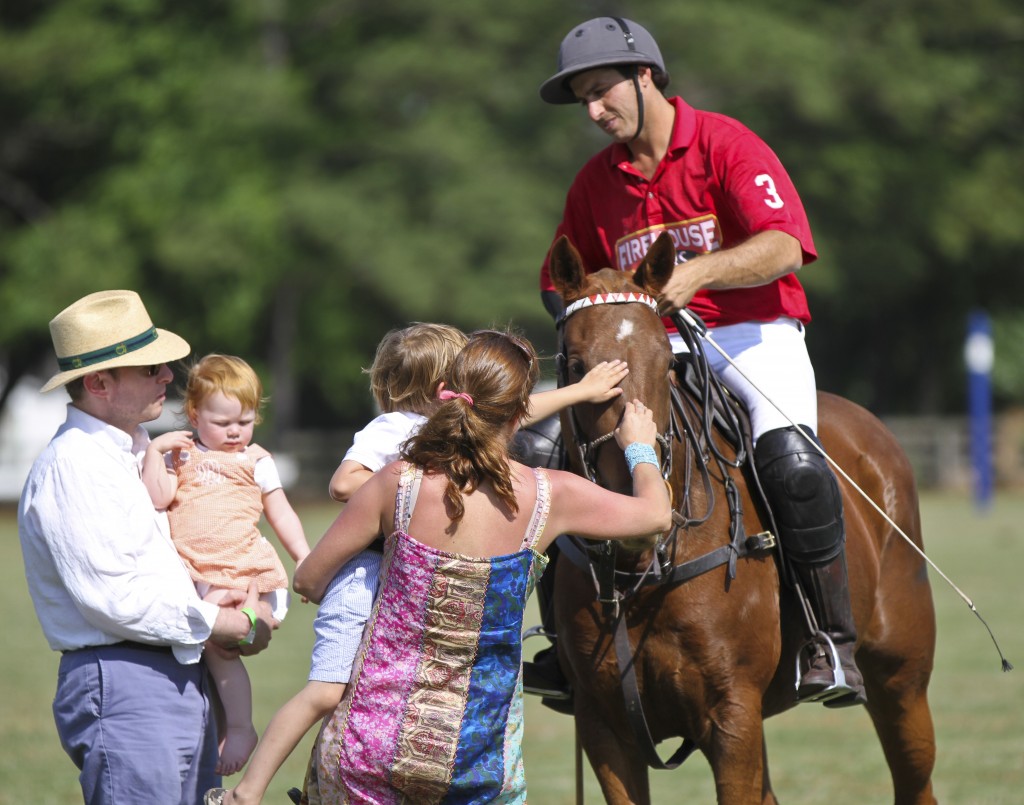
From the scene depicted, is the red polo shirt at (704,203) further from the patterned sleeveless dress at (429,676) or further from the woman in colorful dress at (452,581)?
the patterned sleeveless dress at (429,676)

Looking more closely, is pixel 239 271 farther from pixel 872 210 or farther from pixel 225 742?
pixel 225 742

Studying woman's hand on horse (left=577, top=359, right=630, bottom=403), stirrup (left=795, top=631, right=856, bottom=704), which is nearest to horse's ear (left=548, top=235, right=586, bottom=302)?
woman's hand on horse (left=577, top=359, right=630, bottom=403)

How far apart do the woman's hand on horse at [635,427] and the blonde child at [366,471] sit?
0.25 feet

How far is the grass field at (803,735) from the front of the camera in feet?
24.7

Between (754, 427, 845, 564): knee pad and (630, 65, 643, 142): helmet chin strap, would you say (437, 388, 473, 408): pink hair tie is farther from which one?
(630, 65, 643, 142): helmet chin strap

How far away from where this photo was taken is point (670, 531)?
445 cm

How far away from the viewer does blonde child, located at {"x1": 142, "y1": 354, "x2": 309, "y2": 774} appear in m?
4.19

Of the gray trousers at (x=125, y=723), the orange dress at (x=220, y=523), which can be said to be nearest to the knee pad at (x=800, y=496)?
the orange dress at (x=220, y=523)

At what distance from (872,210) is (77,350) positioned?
3178 centimetres

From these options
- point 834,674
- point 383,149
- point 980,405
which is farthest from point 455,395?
point 383,149

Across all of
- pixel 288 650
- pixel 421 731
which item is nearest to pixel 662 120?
pixel 421 731

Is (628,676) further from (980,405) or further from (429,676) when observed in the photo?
(980,405)

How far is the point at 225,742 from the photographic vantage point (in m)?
4.30

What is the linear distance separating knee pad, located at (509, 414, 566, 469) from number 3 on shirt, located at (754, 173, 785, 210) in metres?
1.08
